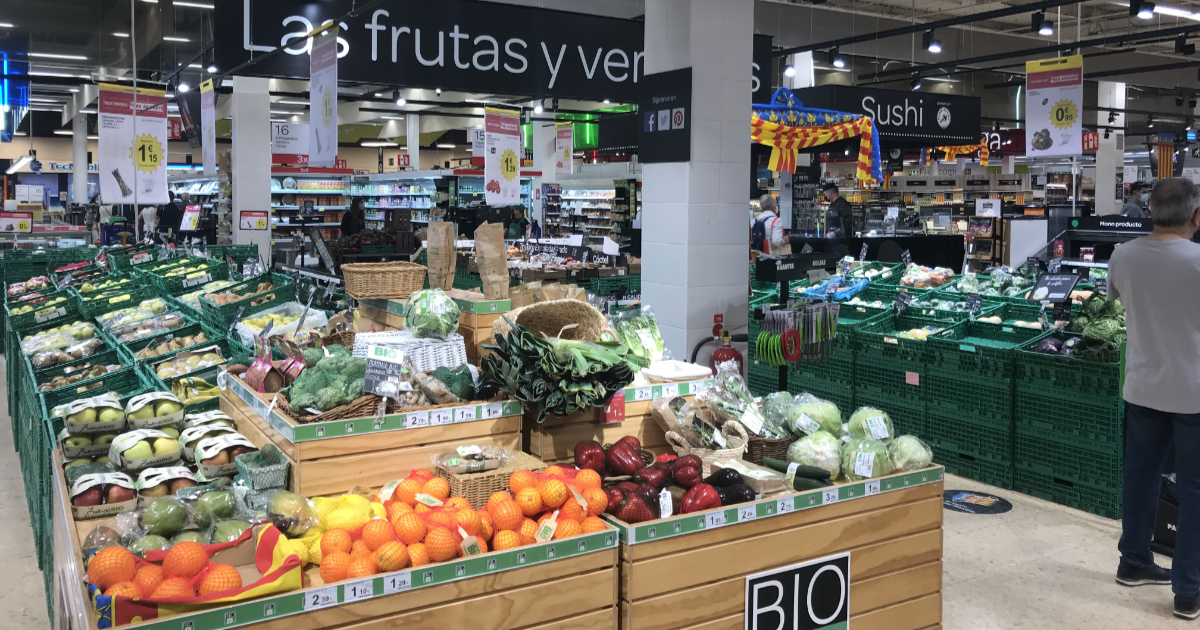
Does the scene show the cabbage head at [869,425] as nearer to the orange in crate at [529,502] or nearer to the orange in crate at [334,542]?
the orange in crate at [529,502]

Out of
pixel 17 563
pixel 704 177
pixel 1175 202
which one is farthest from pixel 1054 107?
pixel 17 563

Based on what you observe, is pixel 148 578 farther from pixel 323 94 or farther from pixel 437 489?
pixel 323 94

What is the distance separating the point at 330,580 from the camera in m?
2.15

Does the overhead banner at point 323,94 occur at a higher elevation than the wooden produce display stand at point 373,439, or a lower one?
higher

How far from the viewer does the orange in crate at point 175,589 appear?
6.37ft

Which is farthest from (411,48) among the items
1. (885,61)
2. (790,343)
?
(885,61)

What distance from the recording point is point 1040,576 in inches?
165

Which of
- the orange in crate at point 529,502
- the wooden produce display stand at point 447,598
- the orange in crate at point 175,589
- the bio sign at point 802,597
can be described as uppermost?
the orange in crate at point 529,502

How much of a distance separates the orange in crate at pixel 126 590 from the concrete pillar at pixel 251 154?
1032 cm

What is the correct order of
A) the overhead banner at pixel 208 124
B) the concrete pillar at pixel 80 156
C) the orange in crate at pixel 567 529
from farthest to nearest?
the concrete pillar at pixel 80 156 → the overhead banner at pixel 208 124 → the orange in crate at pixel 567 529

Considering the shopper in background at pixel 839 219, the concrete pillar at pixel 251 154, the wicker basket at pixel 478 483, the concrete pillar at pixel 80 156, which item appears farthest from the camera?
the concrete pillar at pixel 80 156

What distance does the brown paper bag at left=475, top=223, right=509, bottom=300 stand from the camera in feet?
12.5

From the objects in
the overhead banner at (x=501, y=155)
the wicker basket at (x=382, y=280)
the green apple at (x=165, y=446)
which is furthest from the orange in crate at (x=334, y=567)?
the overhead banner at (x=501, y=155)

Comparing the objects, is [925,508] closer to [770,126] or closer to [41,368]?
[41,368]
